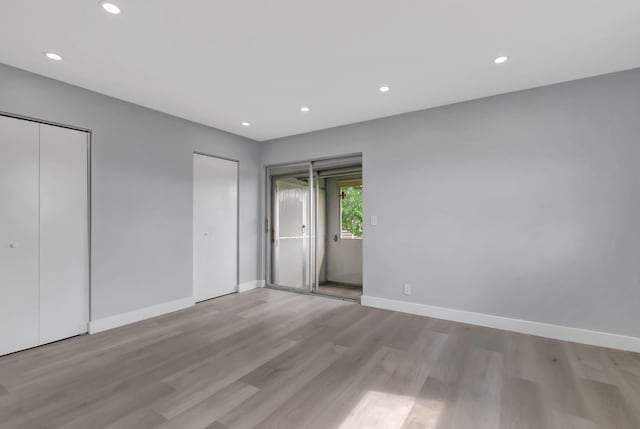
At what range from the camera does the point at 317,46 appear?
238 cm

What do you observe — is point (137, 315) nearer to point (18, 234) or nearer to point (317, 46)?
point (18, 234)

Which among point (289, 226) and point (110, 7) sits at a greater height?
point (110, 7)

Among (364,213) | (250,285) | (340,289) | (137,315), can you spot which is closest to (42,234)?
(137,315)

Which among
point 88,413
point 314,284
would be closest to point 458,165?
point 314,284

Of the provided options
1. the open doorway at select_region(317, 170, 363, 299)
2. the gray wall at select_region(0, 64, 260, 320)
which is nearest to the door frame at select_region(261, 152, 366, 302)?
the open doorway at select_region(317, 170, 363, 299)

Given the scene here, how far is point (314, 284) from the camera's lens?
5.04 meters

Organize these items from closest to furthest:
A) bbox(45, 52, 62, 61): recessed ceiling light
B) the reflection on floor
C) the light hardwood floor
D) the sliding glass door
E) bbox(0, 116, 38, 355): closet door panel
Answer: the light hardwood floor
bbox(45, 52, 62, 61): recessed ceiling light
bbox(0, 116, 38, 355): closet door panel
the reflection on floor
the sliding glass door

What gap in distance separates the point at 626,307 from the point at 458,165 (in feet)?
6.76

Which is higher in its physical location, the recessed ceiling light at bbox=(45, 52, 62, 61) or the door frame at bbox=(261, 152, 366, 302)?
the recessed ceiling light at bbox=(45, 52, 62, 61)

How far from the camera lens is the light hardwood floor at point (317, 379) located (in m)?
1.83

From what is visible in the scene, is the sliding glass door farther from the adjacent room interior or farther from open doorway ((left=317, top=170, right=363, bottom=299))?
the adjacent room interior

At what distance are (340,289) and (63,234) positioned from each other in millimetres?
3915

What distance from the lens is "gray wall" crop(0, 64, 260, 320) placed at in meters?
2.98

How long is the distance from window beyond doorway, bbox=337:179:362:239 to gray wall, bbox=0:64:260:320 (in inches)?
89.6
